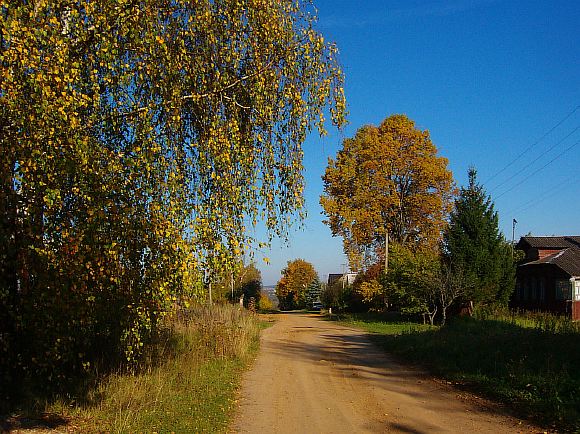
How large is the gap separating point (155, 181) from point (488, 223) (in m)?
31.1

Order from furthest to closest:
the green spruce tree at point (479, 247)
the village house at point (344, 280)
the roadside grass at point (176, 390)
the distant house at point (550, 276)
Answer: the village house at point (344, 280)
the distant house at point (550, 276)
the green spruce tree at point (479, 247)
the roadside grass at point (176, 390)

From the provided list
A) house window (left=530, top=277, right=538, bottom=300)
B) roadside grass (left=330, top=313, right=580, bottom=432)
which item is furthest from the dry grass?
house window (left=530, top=277, right=538, bottom=300)

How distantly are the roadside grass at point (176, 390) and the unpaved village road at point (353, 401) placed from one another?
0.50 m

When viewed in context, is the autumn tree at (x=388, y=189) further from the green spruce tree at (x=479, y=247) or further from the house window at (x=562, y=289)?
the house window at (x=562, y=289)

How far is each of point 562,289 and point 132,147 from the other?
3860cm

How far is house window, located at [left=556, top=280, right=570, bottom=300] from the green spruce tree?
548 centimetres

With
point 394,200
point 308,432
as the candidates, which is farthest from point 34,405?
point 394,200

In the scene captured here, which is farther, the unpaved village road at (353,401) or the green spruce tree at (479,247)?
the green spruce tree at (479,247)

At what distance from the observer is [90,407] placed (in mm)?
8633

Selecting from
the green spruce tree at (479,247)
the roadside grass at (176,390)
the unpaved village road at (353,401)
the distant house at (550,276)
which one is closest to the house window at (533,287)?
the distant house at (550,276)

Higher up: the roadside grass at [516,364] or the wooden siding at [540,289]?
the wooden siding at [540,289]

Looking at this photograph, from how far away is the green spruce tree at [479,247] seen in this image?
3284cm

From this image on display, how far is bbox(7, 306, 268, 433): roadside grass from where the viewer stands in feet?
26.4

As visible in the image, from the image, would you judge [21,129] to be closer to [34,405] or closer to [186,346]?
[34,405]
